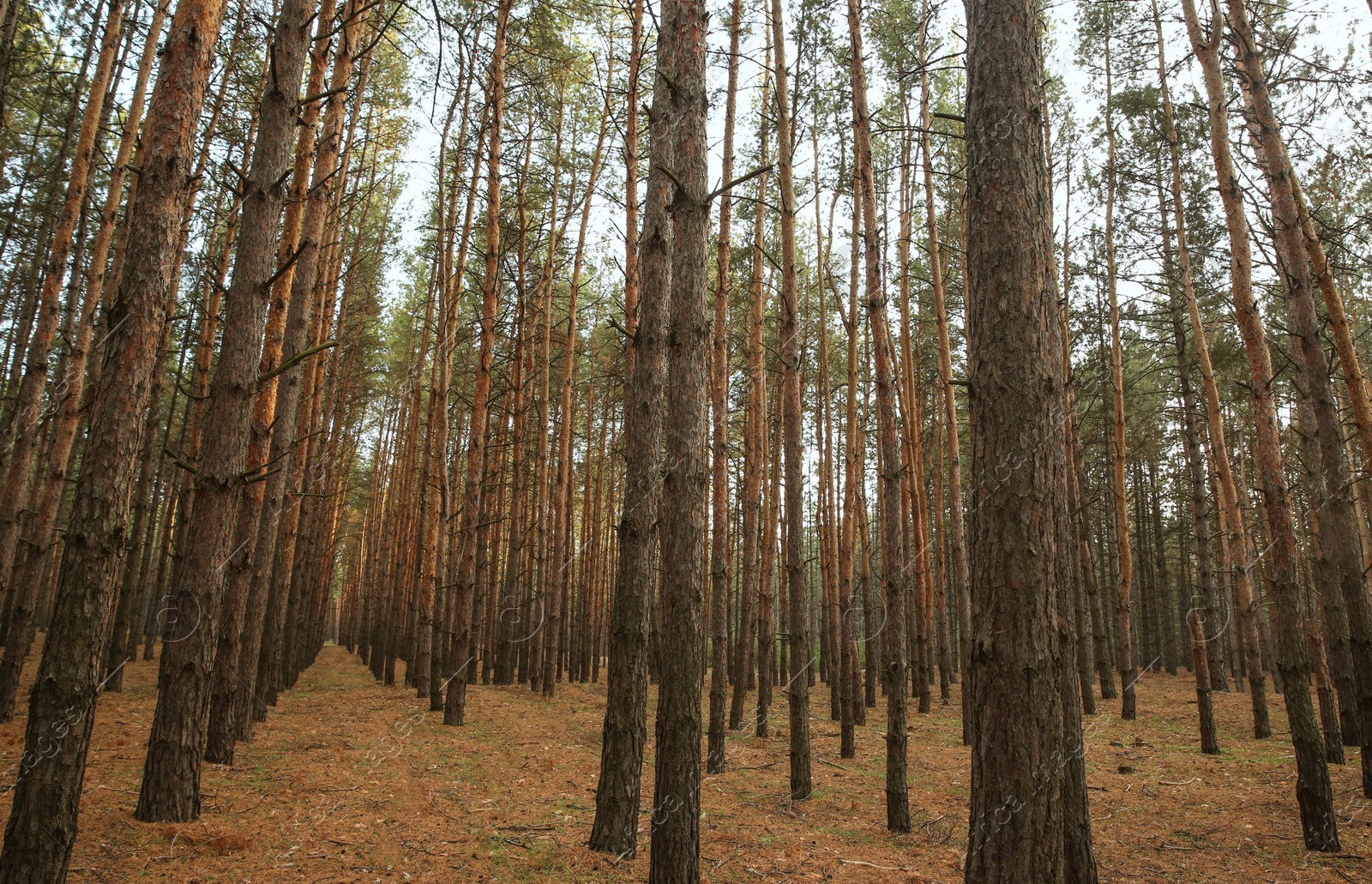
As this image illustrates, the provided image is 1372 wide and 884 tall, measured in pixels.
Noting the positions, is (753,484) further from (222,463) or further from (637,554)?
(222,463)

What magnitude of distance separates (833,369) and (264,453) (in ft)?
48.4

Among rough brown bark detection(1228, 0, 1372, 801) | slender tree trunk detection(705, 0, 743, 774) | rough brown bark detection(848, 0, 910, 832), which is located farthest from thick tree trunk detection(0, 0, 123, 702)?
rough brown bark detection(1228, 0, 1372, 801)

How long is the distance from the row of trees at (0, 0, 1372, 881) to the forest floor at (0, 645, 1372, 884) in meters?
0.43

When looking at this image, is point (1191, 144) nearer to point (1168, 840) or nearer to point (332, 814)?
point (1168, 840)

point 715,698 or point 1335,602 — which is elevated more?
point 1335,602

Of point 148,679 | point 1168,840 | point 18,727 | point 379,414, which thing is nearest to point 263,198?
point 18,727

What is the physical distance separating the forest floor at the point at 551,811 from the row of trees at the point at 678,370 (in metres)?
0.43

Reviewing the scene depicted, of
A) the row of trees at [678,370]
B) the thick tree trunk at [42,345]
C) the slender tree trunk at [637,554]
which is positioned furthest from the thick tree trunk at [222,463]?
the thick tree trunk at [42,345]

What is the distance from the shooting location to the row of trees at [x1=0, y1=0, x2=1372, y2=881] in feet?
9.64

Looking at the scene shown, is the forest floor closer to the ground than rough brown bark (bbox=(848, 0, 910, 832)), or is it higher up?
closer to the ground

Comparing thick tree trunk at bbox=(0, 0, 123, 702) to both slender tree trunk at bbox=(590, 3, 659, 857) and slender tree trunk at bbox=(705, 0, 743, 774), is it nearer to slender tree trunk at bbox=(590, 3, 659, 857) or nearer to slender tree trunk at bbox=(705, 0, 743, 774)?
slender tree trunk at bbox=(590, 3, 659, 857)

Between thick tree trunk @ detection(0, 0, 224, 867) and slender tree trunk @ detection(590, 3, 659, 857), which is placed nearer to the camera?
thick tree trunk @ detection(0, 0, 224, 867)

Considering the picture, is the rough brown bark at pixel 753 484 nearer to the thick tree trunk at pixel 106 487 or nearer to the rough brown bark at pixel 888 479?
the rough brown bark at pixel 888 479

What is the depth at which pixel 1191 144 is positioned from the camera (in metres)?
12.4
